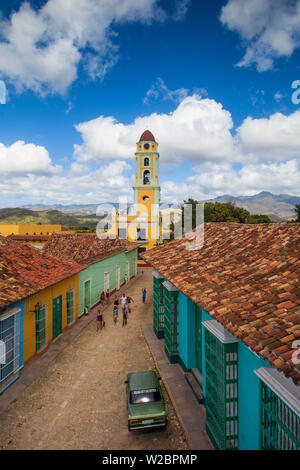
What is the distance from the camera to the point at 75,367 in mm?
9461

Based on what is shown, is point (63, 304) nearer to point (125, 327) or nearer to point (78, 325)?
point (78, 325)

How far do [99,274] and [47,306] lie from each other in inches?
264

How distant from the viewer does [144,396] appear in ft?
21.6

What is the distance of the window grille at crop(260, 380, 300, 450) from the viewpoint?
136 inches

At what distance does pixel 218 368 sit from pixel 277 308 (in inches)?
78.4

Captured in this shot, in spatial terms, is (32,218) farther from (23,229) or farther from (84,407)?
(84,407)

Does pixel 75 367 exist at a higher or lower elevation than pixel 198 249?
lower

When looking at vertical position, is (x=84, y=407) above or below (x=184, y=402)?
below

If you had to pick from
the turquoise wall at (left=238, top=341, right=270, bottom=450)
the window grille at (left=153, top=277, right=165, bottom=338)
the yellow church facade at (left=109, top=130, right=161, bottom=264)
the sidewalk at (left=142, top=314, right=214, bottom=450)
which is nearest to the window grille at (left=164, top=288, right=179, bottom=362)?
the sidewalk at (left=142, top=314, right=214, bottom=450)

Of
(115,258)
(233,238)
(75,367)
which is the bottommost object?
(75,367)

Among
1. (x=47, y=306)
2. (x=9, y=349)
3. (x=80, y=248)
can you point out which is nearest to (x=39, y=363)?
(x=9, y=349)

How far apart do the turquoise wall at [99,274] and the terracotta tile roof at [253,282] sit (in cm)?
693

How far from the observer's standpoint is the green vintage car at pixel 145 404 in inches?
240
